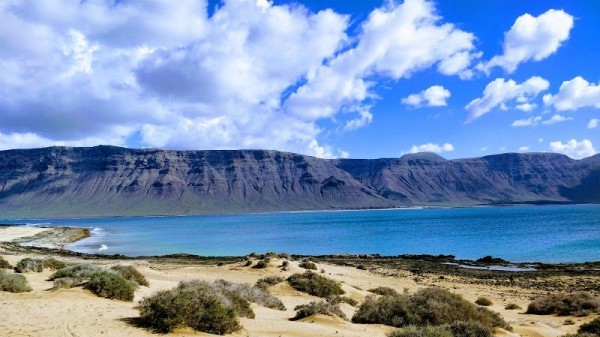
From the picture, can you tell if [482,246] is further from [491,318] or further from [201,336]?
[201,336]

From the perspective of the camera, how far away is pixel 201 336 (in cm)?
1027

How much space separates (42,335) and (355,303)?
1242cm

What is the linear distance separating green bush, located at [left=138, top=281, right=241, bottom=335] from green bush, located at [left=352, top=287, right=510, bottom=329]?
494cm

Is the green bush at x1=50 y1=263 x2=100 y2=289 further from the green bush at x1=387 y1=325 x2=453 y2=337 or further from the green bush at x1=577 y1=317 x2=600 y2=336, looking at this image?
the green bush at x1=577 y1=317 x2=600 y2=336

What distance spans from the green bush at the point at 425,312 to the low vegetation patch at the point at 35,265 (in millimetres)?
17054

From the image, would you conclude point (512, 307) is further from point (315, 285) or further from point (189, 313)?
point (189, 313)

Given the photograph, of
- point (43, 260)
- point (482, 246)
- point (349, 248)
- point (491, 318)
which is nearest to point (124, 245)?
point (349, 248)

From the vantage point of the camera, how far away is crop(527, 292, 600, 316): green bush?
1777 cm

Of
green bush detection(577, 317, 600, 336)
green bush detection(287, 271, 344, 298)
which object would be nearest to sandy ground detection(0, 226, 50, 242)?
green bush detection(287, 271, 344, 298)

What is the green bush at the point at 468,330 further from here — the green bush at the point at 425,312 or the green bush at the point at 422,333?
the green bush at the point at 425,312

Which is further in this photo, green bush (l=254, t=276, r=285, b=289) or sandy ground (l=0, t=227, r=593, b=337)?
green bush (l=254, t=276, r=285, b=289)

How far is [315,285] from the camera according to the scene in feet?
72.9

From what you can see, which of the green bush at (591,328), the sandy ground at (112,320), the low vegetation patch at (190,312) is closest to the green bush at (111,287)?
the sandy ground at (112,320)

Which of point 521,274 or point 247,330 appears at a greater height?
point 247,330
